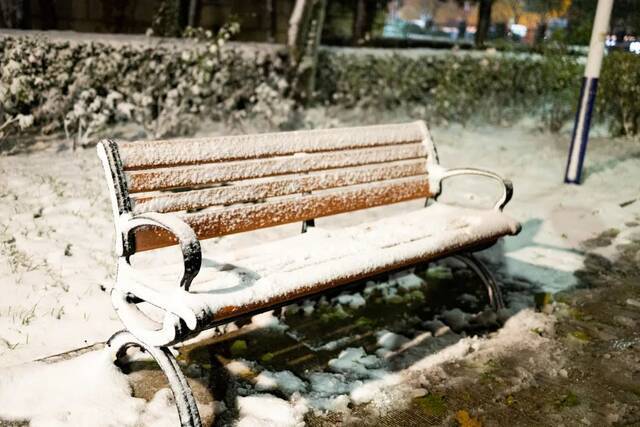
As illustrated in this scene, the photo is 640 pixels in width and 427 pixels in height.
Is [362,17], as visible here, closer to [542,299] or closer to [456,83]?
[456,83]

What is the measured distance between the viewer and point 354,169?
147 inches

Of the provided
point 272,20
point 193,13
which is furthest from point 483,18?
point 193,13

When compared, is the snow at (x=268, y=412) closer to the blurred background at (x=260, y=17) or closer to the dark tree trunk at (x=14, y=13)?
the blurred background at (x=260, y=17)

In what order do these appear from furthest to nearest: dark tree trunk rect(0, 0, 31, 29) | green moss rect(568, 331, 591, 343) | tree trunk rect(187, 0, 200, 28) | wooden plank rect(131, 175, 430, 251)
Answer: tree trunk rect(187, 0, 200, 28) < dark tree trunk rect(0, 0, 31, 29) < green moss rect(568, 331, 591, 343) < wooden plank rect(131, 175, 430, 251)

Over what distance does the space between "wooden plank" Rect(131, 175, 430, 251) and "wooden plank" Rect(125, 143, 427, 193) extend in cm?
15

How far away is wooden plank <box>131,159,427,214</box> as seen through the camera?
2840mm

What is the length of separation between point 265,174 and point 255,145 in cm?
17

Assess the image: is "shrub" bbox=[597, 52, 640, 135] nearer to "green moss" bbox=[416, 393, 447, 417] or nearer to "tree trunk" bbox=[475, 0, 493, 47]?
"green moss" bbox=[416, 393, 447, 417]

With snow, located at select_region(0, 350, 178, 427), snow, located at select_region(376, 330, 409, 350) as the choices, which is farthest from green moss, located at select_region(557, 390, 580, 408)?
snow, located at select_region(0, 350, 178, 427)

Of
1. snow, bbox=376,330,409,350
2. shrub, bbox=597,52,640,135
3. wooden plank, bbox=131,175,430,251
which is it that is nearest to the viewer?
wooden plank, bbox=131,175,430,251

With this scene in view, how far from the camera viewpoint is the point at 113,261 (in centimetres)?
393

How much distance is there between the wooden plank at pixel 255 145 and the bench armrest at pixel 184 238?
1.17 feet

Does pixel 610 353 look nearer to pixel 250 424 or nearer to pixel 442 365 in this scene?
pixel 442 365

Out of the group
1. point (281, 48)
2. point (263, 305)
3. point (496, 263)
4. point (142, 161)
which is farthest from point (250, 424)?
point (281, 48)
